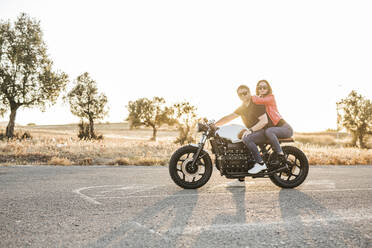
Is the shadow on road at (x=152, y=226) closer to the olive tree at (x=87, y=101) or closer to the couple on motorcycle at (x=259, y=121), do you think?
the couple on motorcycle at (x=259, y=121)

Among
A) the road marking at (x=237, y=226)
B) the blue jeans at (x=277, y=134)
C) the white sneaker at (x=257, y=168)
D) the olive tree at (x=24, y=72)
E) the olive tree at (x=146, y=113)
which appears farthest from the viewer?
the olive tree at (x=146, y=113)

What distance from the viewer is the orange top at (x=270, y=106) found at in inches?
244

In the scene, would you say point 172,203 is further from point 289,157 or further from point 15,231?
point 289,157

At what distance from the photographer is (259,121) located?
621cm

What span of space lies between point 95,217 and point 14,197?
2097 millimetres

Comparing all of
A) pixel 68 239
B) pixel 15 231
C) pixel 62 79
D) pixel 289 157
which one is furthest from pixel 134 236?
pixel 62 79

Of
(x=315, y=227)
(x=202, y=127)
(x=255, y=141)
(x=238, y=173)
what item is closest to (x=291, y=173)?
(x=255, y=141)

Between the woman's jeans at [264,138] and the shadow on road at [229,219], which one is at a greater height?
the woman's jeans at [264,138]

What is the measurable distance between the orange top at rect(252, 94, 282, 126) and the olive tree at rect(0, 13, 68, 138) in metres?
27.2

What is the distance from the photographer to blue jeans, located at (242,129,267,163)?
605 cm

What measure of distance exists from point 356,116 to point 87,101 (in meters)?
39.6

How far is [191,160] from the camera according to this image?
242 inches

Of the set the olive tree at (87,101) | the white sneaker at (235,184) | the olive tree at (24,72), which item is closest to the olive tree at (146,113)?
the olive tree at (87,101)

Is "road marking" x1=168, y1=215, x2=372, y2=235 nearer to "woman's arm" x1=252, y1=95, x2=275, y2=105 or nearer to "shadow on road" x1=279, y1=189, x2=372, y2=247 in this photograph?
"shadow on road" x1=279, y1=189, x2=372, y2=247
